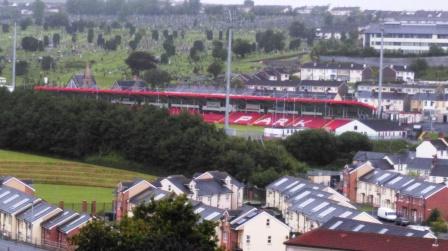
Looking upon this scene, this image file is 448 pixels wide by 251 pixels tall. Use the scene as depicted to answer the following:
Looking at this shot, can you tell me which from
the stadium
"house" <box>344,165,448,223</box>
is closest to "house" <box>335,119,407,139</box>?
the stadium

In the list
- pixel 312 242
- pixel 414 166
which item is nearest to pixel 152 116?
pixel 414 166

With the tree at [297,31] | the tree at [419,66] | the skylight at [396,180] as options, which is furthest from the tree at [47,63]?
the skylight at [396,180]

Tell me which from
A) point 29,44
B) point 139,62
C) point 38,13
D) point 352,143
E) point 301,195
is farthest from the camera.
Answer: point 38,13

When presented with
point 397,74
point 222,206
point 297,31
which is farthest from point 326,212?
point 297,31

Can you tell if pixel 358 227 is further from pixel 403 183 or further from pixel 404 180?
pixel 404 180

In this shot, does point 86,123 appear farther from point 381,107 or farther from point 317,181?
point 381,107

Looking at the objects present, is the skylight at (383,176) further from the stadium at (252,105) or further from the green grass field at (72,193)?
the stadium at (252,105)
